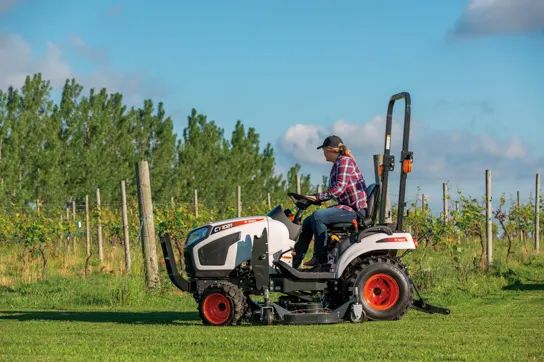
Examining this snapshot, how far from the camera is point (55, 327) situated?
13352mm

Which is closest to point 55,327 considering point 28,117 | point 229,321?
point 229,321

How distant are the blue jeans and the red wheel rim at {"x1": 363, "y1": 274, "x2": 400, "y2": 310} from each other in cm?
61

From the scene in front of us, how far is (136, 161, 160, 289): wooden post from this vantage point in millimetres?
19062

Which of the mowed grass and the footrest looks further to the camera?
the footrest

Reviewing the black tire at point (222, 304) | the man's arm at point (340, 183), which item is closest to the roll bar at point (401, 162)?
the man's arm at point (340, 183)

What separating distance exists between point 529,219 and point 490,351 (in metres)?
26.8

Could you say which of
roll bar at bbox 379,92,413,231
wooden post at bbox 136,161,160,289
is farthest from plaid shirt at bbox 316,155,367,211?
wooden post at bbox 136,161,160,289

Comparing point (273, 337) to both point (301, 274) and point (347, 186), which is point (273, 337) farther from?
point (347, 186)

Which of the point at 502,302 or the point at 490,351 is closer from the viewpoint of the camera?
the point at 490,351

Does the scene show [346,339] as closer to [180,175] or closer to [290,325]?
[290,325]

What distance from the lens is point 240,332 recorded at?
12.0 meters

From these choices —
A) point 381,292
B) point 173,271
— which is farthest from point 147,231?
point 381,292

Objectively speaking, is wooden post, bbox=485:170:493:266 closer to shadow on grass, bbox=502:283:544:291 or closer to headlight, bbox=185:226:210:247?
shadow on grass, bbox=502:283:544:291

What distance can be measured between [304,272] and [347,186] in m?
1.12
